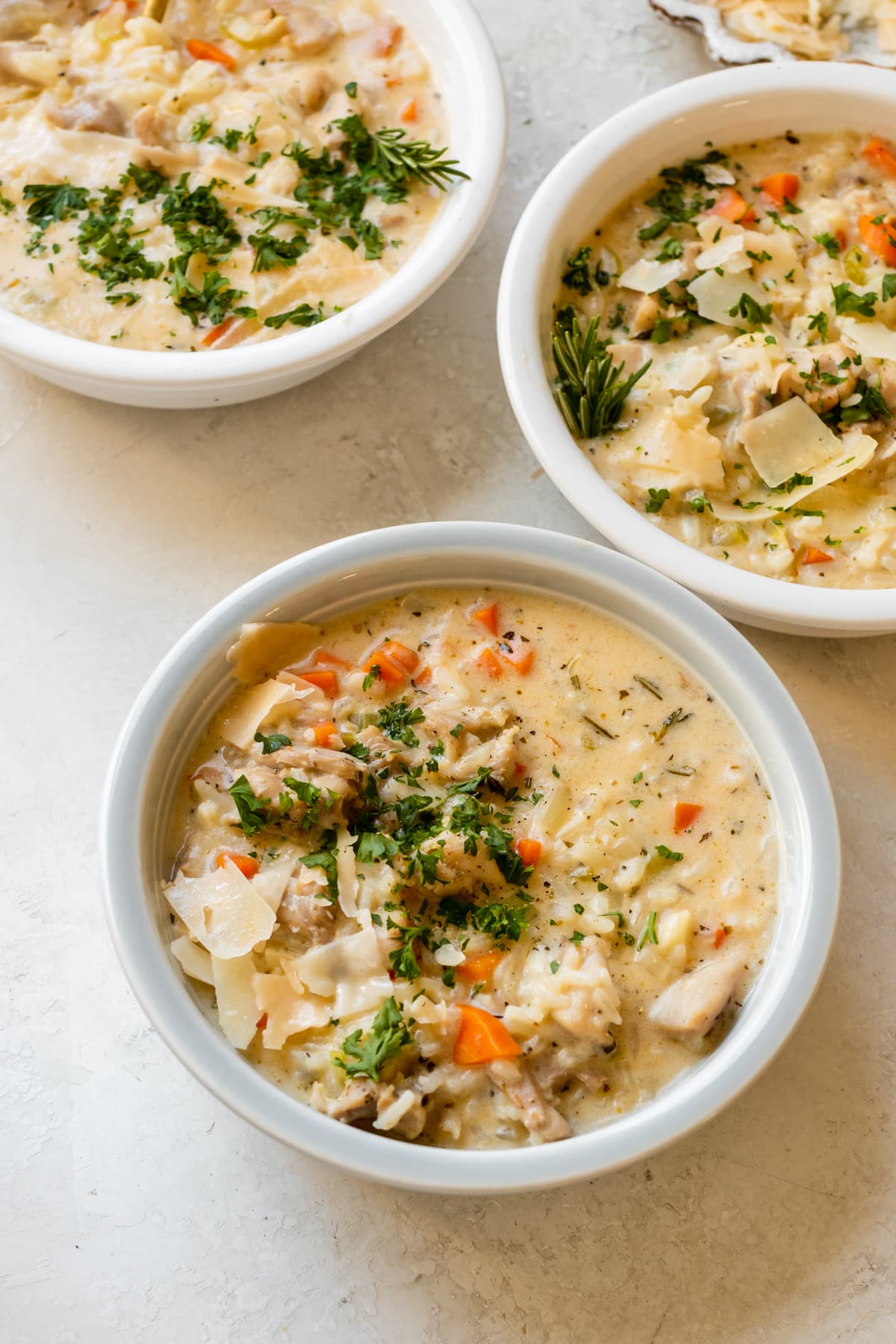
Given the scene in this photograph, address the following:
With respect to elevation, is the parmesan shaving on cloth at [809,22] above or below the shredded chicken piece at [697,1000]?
above

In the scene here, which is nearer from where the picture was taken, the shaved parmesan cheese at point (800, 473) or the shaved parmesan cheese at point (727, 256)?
the shaved parmesan cheese at point (800, 473)

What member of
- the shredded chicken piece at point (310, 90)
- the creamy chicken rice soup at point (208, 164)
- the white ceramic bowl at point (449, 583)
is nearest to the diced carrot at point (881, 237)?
the creamy chicken rice soup at point (208, 164)

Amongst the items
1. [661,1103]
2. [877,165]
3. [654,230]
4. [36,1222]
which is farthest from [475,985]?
[877,165]

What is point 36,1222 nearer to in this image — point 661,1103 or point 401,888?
point 401,888

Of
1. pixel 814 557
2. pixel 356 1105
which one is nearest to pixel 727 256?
pixel 814 557

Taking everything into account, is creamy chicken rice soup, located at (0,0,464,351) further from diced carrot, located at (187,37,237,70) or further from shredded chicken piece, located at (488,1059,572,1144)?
shredded chicken piece, located at (488,1059,572,1144)

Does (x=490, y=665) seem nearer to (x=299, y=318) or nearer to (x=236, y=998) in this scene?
(x=236, y=998)

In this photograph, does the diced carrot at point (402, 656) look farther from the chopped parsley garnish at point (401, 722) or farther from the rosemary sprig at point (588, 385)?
the rosemary sprig at point (588, 385)
